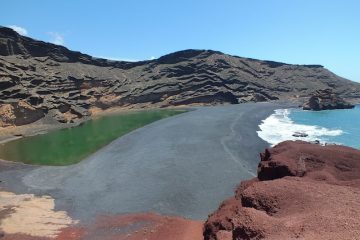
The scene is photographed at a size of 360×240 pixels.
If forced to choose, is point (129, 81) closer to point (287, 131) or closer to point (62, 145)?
point (62, 145)

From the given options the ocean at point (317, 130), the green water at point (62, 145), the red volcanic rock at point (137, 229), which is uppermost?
the red volcanic rock at point (137, 229)

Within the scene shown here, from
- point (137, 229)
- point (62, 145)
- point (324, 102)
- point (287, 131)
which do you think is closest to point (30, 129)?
point (62, 145)

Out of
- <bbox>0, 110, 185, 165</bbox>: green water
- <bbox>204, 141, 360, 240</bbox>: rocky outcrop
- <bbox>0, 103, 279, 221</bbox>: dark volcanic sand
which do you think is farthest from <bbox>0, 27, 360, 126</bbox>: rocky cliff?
<bbox>204, 141, 360, 240</bbox>: rocky outcrop

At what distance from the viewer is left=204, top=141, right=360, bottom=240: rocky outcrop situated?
34.6 ft

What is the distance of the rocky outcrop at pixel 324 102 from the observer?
107363 millimetres

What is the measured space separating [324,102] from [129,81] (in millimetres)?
58945

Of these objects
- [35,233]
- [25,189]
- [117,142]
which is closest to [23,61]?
[117,142]

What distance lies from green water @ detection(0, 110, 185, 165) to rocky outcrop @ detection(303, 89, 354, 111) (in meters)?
55.1

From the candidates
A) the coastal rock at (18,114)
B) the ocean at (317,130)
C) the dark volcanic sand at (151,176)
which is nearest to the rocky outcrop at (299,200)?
the dark volcanic sand at (151,176)

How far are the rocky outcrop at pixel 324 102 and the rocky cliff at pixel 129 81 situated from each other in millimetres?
23919

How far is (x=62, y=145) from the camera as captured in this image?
5791cm

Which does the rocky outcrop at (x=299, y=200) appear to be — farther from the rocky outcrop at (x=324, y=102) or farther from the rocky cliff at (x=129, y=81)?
the rocky outcrop at (x=324, y=102)

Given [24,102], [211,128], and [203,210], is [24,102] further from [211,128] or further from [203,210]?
[203,210]

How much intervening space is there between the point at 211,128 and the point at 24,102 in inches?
1476
